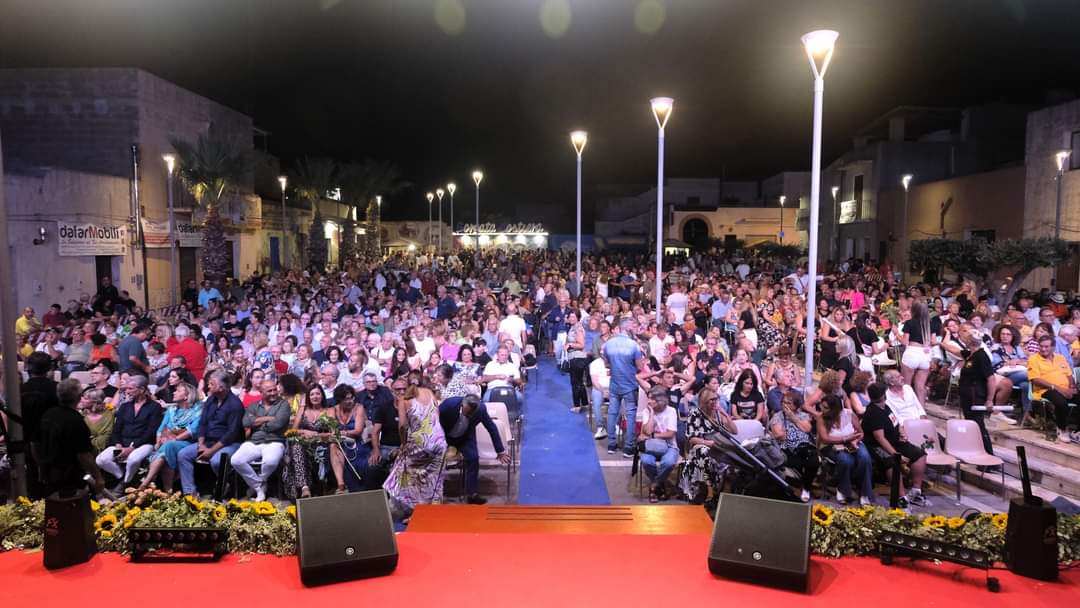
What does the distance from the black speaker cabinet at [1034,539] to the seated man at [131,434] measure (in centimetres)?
746

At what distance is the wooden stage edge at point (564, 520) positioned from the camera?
4547mm

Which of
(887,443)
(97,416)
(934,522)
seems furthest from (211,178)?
(934,522)

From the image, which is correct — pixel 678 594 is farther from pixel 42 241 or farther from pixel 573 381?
pixel 42 241

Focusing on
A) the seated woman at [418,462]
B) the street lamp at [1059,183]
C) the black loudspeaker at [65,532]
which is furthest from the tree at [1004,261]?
the black loudspeaker at [65,532]

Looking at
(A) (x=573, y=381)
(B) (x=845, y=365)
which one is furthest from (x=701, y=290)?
(B) (x=845, y=365)

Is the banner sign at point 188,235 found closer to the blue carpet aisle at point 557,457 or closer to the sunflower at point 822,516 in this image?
the blue carpet aisle at point 557,457

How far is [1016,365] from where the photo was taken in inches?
352

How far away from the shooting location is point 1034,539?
3.77 m

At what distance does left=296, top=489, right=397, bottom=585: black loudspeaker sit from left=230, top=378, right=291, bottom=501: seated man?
11.2 feet

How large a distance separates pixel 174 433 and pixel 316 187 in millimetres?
28537

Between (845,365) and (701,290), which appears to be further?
(701,290)

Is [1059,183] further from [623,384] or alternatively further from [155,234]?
[155,234]

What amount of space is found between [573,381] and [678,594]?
23.9 ft

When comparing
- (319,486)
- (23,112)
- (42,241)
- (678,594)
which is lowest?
(319,486)
